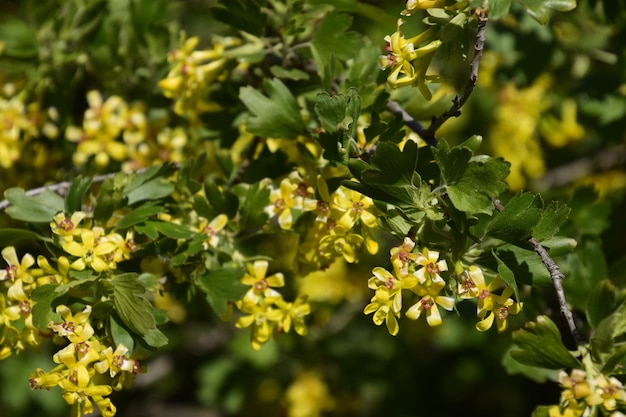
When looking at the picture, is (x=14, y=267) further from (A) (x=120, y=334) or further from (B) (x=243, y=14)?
(B) (x=243, y=14)

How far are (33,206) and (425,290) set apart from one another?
0.78 m

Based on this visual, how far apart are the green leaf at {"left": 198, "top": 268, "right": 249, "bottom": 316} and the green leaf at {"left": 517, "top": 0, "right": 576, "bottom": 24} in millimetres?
710

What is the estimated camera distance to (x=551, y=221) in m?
1.15

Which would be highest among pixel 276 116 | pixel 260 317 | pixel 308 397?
pixel 276 116

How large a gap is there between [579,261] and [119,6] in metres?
1.48

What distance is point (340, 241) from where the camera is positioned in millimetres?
1298

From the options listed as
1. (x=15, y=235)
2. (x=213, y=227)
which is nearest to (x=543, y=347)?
(x=213, y=227)

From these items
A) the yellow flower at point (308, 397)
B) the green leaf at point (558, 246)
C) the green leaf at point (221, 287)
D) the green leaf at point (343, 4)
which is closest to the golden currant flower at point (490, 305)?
the green leaf at point (558, 246)

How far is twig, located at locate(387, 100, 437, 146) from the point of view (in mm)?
1323

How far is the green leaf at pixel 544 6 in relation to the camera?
1132 millimetres

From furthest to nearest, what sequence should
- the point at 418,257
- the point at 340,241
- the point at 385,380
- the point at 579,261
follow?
1. the point at 385,380
2. the point at 579,261
3. the point at 340,241
4. the point at 418,257

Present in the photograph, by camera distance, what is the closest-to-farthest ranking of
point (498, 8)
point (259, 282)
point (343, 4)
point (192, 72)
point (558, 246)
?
point (498, 8)
point (558, 246)
point (259, 282)
point (343, 4)
point (192, 72)

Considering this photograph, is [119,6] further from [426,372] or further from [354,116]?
[426,372]

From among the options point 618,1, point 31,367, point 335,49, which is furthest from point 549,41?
point 31,367
